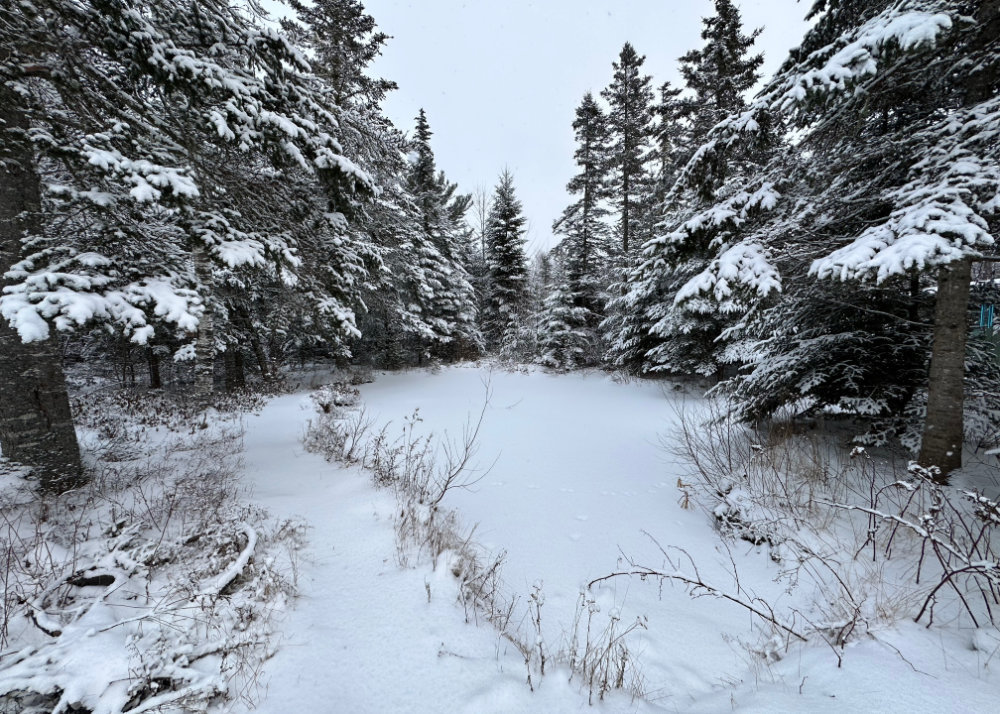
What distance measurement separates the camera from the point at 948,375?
4129 millimetres

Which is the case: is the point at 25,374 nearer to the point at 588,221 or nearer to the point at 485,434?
the point at 485,434

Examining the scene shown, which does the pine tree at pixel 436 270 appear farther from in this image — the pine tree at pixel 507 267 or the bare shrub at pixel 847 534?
the bare shrub at pixel 847 534

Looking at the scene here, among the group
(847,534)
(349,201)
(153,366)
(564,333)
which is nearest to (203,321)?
(349,201)

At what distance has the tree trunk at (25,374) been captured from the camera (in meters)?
3.91

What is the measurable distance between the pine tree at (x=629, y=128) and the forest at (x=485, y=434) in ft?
39.9

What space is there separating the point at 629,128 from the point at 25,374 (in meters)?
20.3

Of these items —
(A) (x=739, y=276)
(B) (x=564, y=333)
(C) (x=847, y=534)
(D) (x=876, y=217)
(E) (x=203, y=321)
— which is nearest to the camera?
(C) (x=847, y=534)

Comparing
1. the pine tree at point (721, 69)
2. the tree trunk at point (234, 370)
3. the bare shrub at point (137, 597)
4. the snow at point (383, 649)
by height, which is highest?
the pine tree at point (721, 69)

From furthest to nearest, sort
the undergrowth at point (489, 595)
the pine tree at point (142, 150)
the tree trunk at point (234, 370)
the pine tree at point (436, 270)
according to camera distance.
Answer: the pine tree at point (436, 270)
the tree trunk at point (234, 370)
the pine tree at point (142, 150)
the undergrowth at point (489, 595)

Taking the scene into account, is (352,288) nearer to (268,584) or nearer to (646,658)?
(268,584)

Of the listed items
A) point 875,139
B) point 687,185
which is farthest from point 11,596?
point 875,139

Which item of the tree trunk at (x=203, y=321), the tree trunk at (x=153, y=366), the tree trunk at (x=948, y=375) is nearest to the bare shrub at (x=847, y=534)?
the tree trunk at (x=948, y=375)

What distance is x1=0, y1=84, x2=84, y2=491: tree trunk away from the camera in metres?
3.91

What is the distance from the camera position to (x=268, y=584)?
269 cm
